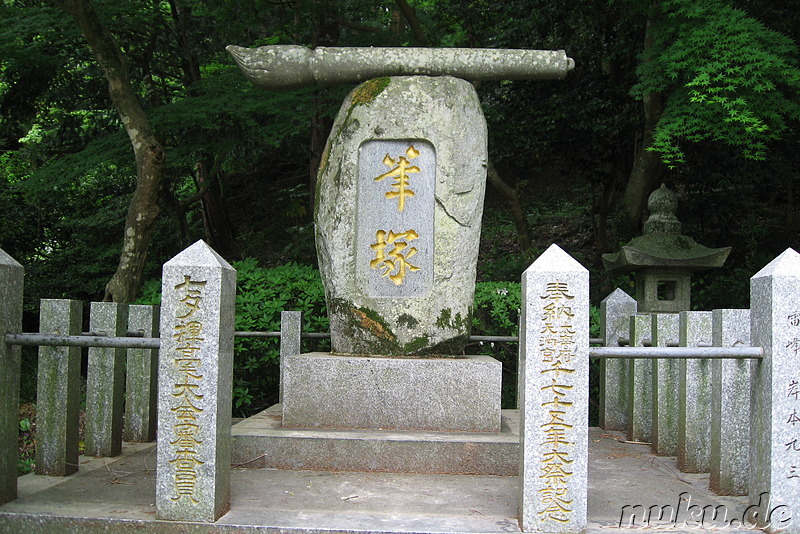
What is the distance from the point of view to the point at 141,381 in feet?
17.5

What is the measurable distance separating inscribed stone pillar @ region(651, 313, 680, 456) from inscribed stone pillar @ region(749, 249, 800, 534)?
1.49 metres

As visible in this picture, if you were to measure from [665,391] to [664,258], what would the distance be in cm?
197

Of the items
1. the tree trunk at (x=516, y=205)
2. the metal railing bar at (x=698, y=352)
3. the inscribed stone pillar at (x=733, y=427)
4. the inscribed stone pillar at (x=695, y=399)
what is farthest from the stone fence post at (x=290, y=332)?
the tree trunk at (x=516, y=205)

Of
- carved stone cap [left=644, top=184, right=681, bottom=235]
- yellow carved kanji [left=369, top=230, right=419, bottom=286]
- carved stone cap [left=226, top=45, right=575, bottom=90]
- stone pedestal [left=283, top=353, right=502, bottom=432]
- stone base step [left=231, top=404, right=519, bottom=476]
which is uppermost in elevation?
carved stone cap [left=226, top=45, right=575, bottom=90]

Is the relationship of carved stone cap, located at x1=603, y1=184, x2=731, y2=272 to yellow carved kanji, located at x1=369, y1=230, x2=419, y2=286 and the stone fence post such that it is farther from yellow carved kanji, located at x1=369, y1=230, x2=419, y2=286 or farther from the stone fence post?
the stone fence post

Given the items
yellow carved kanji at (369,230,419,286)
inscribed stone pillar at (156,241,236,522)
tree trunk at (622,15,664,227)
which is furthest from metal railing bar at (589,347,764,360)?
tree trunk at (622,15,664,227)

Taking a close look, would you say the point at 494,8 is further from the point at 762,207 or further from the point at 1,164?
the point at 1,164

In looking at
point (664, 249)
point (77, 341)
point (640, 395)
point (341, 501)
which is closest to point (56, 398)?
point (77, 341)

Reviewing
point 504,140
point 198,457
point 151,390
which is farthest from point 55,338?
point 504,140

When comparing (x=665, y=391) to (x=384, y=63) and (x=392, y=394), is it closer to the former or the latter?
(x=392, y=394)

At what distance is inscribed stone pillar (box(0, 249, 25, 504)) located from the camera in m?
3.65

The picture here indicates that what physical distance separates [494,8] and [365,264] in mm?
8066

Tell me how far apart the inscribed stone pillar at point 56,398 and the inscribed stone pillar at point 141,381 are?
82cm

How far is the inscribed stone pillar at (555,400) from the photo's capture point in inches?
128
